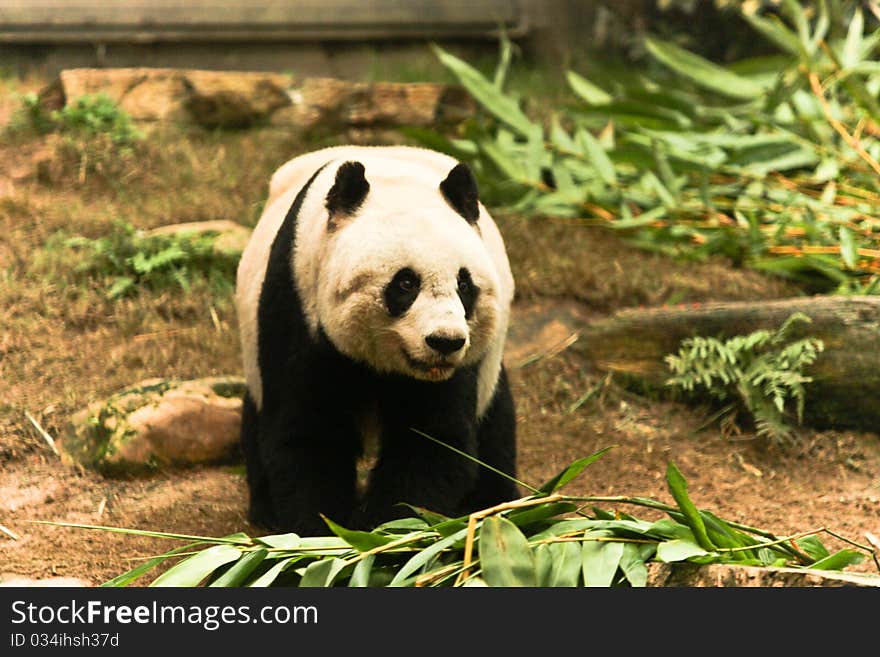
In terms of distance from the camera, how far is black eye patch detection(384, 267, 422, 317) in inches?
128

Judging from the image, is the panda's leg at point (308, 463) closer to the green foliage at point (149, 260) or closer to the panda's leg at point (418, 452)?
the panda's leg at point (418, 452)

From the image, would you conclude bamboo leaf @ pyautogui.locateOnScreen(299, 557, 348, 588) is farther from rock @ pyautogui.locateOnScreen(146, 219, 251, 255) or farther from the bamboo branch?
Answer: the bamboo branch

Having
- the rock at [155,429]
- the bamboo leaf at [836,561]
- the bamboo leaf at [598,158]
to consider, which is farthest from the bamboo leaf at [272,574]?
the bamboo leaf at [598,158]

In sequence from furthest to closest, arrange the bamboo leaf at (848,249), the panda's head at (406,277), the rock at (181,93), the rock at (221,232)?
the rock at (181,93) → the rock at (221,232) → the bamboo leaf at (848,249) → the panda's head at (406,277)

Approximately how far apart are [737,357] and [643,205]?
65.8 inches

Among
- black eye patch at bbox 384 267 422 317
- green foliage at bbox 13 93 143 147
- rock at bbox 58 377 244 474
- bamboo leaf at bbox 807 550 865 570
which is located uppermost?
black eye patch at bbox 384 267 422 317

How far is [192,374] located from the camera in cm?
510

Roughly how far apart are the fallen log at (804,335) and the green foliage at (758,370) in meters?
0.06

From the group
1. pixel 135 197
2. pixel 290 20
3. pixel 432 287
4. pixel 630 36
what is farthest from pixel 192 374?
pixel 630 36

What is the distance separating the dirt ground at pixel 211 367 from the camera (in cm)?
420

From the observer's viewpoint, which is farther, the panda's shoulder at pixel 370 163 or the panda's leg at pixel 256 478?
the panda's leg at pixel 256 478

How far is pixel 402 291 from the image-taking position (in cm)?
327

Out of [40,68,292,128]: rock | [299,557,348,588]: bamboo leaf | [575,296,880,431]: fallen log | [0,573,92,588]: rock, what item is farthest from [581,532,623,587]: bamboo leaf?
[40,68,292,128]: rock

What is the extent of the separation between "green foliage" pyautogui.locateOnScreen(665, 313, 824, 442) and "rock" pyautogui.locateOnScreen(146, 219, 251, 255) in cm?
227
